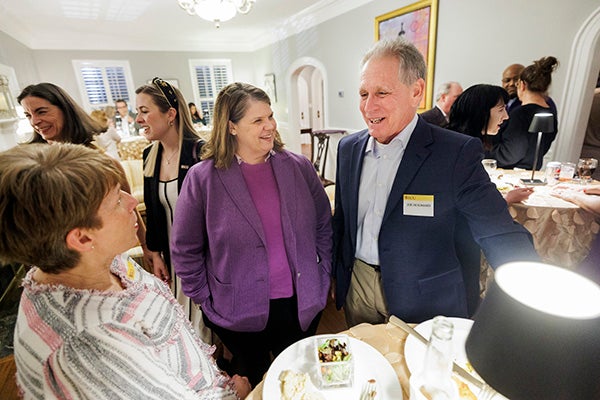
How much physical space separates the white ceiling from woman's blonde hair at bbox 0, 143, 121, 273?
16.8ft

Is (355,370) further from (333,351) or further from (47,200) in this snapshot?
(47,200)

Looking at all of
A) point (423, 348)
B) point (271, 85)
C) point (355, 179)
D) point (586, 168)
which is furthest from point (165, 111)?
point (271, 85)

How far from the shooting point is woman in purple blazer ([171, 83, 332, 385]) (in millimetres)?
1277

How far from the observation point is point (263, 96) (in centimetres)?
133

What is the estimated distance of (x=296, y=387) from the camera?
30.1 inches

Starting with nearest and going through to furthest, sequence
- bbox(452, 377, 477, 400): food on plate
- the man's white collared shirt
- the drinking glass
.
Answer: bbox(452, 377, 477, 400): food on plate, the man's white collared shirt, the drinking glass

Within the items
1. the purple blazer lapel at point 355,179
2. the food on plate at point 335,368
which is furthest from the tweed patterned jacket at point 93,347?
the purple blazer lapel at point 355,179

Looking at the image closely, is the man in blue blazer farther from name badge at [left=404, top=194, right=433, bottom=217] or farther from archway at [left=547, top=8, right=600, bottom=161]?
archway at [left=547, top=8, right=600, bottom=161]

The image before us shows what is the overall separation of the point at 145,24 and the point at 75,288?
7.41 metres

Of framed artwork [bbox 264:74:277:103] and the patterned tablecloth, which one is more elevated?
framed artwork [bbox 264:74:277:103]

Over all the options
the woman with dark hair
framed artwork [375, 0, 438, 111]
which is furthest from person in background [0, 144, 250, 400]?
framed artwork [375, 0, 438, 111]

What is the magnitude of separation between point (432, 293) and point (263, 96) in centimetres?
111

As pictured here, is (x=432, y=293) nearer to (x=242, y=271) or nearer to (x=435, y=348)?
(x=435, y=348)

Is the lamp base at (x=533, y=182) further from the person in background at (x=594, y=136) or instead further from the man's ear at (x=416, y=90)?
the person in background at (x=594, y=136)
